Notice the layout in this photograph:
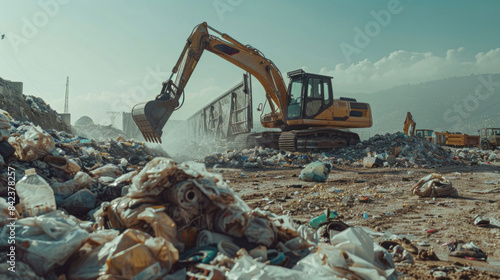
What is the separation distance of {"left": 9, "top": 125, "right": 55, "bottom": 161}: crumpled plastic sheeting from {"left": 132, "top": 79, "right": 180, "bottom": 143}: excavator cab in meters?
4.05

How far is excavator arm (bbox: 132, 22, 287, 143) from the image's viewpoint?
27.9ft

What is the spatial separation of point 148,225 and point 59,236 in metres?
0.45

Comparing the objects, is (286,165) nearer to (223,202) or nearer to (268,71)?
(268,71)

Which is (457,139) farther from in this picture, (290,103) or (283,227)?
(283,227)

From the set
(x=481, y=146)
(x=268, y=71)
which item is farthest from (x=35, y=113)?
(x=481, y=146)

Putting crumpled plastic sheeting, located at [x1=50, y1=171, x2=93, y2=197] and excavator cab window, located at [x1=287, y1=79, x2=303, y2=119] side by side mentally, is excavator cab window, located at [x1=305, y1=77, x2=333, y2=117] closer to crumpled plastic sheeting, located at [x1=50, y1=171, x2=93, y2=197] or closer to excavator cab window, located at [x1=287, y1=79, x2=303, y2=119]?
excavator cab window, located at [x1=287, y1=79, x2=303, y2=119]

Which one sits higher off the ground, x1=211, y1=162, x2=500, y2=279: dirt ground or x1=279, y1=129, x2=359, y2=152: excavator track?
x1=279, y1=129, x2=359, y2=152: excavator track

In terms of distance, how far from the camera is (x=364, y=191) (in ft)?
19.3

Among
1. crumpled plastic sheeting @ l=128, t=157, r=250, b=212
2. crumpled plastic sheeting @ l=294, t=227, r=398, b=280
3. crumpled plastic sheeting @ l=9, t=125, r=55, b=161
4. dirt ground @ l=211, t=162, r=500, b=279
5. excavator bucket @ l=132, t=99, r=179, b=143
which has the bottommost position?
dirt ground @ l=211, t=162, r=500, b=279

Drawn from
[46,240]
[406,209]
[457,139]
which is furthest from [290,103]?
[457,139]

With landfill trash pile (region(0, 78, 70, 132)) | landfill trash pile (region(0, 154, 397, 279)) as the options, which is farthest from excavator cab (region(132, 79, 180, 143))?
landfill trash pile (region(0, 154, 397, 279))

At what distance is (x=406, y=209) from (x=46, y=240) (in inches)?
162

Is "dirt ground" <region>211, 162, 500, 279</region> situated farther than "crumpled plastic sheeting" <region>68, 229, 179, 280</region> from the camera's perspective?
Yes

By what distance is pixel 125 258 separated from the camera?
1.59m
